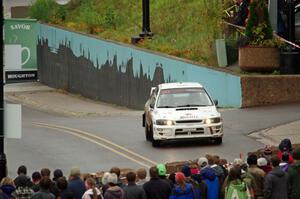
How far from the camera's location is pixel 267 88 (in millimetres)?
32688

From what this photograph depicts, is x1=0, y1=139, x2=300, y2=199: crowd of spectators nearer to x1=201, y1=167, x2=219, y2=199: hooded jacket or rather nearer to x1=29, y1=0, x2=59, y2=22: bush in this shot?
x1=201, y1=167, x2=219, y2=199: hooded jacket

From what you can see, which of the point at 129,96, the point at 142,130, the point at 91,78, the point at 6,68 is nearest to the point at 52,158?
the point at 142,130

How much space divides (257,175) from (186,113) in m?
9.70

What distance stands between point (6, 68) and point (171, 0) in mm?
30059

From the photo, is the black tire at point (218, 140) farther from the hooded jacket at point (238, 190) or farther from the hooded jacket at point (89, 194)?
the hooded jacket at point (89, 194)

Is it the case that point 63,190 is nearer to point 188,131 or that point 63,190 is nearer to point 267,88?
point 188,131

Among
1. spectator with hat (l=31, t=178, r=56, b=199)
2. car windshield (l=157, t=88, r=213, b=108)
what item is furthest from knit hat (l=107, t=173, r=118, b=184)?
car windshield (l=157, t=88, r=213, b=108)

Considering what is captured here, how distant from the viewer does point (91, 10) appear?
167ft

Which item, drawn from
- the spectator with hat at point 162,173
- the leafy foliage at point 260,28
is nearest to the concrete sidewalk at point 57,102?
the leafy foliage at point 260,28

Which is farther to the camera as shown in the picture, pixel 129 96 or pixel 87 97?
pixel 87 97

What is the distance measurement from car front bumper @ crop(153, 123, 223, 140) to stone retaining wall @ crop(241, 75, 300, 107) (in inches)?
325

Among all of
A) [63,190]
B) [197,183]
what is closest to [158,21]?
[197,183]

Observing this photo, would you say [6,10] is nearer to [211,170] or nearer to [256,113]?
[256,113]

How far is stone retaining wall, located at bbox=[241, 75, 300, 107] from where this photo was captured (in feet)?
107
